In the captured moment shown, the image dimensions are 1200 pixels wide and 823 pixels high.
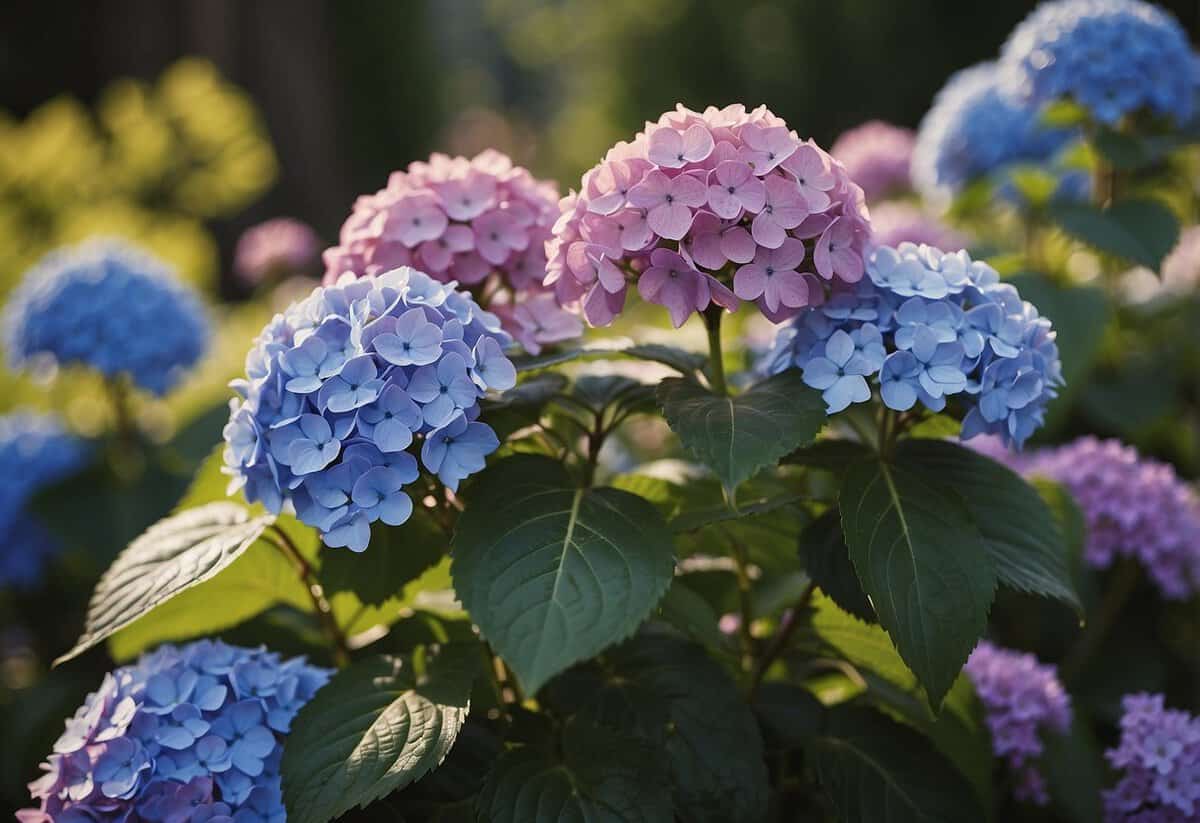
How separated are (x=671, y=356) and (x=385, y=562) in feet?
1.52

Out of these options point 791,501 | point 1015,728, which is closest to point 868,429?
point 791,501

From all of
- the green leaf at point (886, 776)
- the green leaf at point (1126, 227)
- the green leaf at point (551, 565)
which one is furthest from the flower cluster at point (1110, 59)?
the green leaf at point (551, 565)

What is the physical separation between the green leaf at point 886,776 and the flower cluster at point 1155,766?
266mm

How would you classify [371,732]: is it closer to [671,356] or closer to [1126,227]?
[671,356]

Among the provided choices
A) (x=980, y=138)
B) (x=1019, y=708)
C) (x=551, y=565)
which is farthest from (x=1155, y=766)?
(x=980, y=138)

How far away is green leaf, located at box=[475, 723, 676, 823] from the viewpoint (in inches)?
46.4

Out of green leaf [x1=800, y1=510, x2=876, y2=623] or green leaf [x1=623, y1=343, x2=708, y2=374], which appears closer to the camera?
green leaf [x1=800, y1=510, x2=876, y2=623]

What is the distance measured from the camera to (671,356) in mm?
1428

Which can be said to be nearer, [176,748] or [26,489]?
[176,748]

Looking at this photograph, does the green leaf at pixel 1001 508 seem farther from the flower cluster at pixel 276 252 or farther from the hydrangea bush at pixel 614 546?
the flower cluster at pixel 276 252

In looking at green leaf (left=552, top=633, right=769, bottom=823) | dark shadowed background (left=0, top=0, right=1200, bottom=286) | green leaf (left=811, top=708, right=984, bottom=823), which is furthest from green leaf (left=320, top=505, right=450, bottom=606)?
dark shadowed background (left=0, top=0, right=1200, bottom=286)

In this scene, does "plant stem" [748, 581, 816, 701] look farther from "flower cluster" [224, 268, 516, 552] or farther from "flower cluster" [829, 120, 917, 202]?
"flower cluster" [829, 120, 917, 202]

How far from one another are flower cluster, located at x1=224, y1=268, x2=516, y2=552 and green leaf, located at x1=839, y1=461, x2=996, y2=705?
1.42 ft

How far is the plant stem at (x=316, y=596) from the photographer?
1407mm
